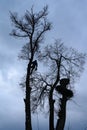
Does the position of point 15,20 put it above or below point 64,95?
above

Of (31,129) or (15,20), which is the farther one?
(15,20)

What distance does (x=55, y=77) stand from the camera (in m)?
32.5

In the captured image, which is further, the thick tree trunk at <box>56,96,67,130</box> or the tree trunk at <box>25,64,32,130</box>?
the thick tree trunk at <box>56,96,67,130</box>

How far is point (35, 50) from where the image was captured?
31750 millimetres

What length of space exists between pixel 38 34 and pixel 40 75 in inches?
140

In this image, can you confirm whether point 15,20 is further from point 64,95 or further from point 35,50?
point 64,95

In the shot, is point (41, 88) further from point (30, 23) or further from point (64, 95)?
point (30, 23)

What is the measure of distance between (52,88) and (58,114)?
2.22m

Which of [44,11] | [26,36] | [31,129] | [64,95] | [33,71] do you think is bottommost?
[31,129]

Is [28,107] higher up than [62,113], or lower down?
higher up

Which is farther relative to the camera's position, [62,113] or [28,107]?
[62,113]

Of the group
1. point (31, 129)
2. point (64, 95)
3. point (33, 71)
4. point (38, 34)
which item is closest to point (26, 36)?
point (38, 34)

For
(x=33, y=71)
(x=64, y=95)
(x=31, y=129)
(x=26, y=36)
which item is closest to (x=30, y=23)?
(x=26, y=36)

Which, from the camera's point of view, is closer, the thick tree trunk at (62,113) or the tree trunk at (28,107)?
the tree trunk at (28,107)
